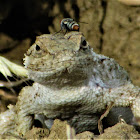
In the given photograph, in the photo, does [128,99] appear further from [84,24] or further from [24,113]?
[84,24]

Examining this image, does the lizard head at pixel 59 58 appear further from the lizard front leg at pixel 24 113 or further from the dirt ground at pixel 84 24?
the dirt ground at pixel 84 24

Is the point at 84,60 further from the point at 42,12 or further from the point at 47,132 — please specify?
the point at 42,12

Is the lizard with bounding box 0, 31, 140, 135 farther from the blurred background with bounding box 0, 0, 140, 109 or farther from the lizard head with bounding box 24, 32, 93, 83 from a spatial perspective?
the blurred background with bounding box 0, 0, 140, 109

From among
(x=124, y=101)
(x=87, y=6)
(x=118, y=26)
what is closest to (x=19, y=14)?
(x=87, y=6)

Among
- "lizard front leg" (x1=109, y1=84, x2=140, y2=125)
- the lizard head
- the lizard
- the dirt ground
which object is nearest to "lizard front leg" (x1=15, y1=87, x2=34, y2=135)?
the lizard

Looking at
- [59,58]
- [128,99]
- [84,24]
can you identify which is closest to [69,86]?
[59,58]
